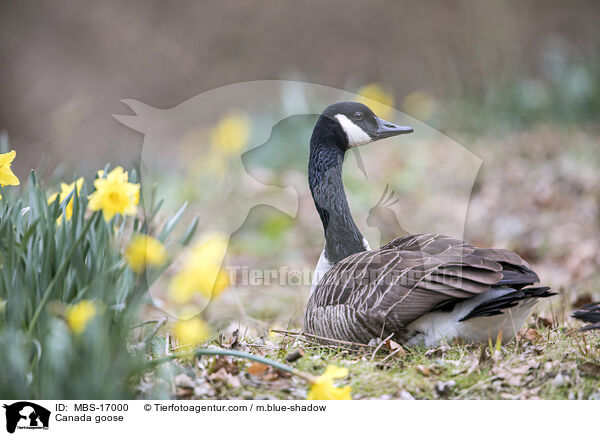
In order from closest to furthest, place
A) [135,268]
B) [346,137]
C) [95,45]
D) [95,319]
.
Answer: [95,319]
[135,268]
[346,137]
[95,45]

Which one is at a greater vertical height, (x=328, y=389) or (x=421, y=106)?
(x=421, y=106)

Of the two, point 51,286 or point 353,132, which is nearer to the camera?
point 51,286

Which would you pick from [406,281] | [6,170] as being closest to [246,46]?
[6,170]

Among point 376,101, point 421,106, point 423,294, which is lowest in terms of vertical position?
point 423,294

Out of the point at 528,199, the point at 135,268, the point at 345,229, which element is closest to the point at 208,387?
the point at 135,268

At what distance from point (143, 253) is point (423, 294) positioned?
1006mm

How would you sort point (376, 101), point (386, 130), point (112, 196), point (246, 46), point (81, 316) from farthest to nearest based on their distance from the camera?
point (246, 46) < point (376, 101) < point (386, 130) < point (112, 196) < point (81, 316)

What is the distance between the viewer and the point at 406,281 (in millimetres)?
2193

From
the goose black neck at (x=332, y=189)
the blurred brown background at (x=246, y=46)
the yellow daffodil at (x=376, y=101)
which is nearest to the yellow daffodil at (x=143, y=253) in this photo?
the goose black neck at (x=332, y=189)

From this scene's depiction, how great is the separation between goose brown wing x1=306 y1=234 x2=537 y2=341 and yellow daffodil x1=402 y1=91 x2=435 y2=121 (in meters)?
3.76

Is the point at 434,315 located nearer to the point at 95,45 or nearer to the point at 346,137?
the point at 346,137

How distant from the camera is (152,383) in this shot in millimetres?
1910

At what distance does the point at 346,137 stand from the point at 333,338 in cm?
95
